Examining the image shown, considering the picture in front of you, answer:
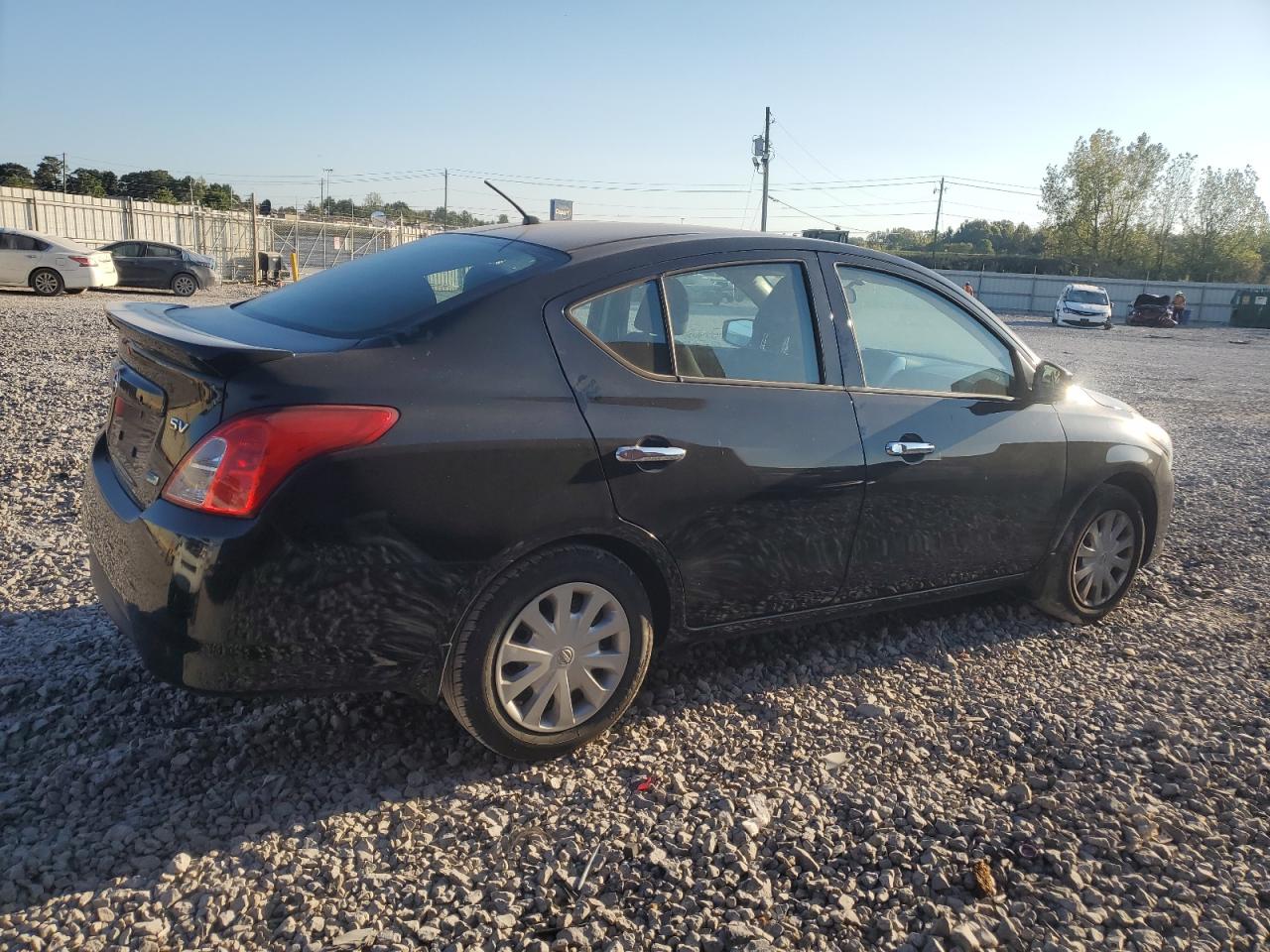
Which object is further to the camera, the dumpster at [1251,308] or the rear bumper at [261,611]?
the dumpster at [1251,308]

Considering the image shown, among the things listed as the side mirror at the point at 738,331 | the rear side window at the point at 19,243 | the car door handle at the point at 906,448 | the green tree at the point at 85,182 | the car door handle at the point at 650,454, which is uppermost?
the green tree at the point at 85,182

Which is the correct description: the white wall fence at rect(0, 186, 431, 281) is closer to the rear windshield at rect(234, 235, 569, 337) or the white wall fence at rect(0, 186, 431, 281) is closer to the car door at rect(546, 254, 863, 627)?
the rear windshield at rect(234, 235, 569, 337)

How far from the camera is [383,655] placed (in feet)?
8.87

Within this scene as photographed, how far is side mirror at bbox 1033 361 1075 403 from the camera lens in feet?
13.6

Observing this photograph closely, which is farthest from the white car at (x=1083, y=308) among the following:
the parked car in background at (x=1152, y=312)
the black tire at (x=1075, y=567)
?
the black tire at (x=1075, y=567)

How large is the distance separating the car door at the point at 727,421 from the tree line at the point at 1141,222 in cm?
6532

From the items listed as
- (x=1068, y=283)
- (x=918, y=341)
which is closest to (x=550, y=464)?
(x=918, y=341)

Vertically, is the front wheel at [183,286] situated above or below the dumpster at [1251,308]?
below

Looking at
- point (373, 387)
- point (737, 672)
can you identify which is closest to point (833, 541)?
point (737, 672)

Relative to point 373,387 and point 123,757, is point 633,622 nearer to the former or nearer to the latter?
point 373,387

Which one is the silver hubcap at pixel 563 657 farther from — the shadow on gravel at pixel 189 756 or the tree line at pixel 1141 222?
the tree line at pixel 1141 222

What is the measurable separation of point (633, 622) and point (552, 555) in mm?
402

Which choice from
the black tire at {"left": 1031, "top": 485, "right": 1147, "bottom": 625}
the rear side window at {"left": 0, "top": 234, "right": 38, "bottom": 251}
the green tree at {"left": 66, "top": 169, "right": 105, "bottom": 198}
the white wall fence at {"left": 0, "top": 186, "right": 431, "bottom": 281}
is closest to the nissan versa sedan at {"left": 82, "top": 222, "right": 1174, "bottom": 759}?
the black tire at {"left": 1031, "top": 485, "right": 1147, "bottom": 625}

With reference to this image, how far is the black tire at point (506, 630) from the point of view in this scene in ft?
9.22
